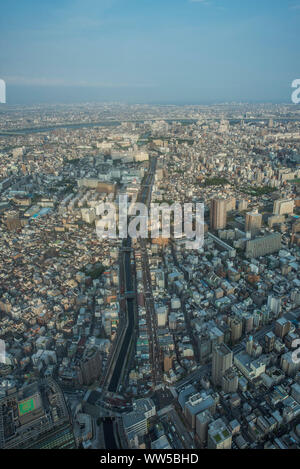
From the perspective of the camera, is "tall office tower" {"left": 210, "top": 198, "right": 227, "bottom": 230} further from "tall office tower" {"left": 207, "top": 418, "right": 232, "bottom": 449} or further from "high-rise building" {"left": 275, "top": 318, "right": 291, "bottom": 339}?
"tall office tower" {"left": 207, "top": 418, "right": 232, "bottom": 449}

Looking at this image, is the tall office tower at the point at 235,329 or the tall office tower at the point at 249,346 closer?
the tall office tower at the point at 249,346

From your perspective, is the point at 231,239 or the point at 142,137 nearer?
the point at 231,239

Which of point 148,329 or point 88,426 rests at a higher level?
point 148,329

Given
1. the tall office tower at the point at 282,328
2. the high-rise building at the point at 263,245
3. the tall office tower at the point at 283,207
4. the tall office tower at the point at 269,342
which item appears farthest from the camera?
the tall office tower at the point at 283,207

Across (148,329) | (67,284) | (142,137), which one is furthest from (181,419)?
(142,137)

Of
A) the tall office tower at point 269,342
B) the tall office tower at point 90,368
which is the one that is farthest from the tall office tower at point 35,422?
the tall office tower at point 269,342

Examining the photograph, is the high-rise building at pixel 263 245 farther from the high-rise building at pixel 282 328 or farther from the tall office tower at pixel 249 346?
the tall office tower at pixel 249 346

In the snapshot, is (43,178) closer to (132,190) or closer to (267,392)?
(132,190)
